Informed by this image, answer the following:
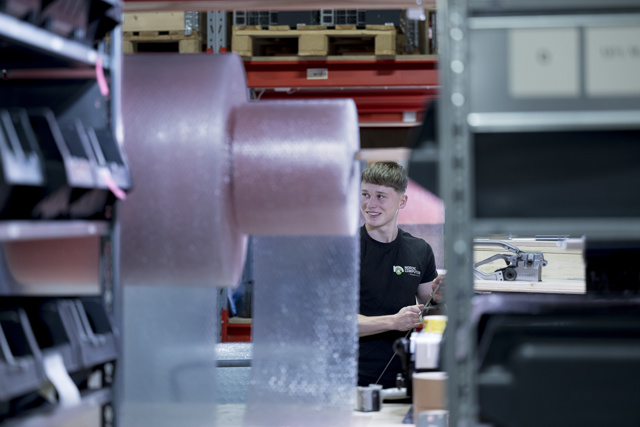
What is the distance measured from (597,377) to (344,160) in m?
0.89

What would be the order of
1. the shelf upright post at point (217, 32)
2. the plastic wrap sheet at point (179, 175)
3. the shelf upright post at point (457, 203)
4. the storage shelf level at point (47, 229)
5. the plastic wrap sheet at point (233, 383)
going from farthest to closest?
1. the shelf upright post at point (217, 32)
2. the plastic wrap sheet at point (233, 383)
3. the plastic wrap sheet at point (179, 175)
4. the shelf upright post at point (457, 203)
5. the storage shelf level at point (47, 229)

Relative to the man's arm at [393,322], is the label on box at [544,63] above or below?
above

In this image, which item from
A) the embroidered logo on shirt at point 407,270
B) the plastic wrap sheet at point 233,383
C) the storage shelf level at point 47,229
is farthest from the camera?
the embroidered logo on shirt at point 407,270

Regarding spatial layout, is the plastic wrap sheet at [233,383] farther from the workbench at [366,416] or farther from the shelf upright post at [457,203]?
the shelf upright post at [457,203]

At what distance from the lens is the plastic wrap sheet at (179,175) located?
214 cm

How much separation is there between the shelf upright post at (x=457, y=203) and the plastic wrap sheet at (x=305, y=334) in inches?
33.2

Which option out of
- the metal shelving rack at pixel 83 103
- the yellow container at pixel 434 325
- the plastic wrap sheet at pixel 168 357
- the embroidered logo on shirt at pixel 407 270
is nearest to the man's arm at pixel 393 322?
the embroidered logo on shirt at pixel 407 270

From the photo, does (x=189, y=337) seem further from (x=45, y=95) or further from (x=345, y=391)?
(x=45, y=95)

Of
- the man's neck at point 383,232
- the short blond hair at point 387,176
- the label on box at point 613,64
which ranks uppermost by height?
the label on box at point 613,64

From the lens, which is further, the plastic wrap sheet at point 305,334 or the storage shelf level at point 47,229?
the plastic wrap sheet at point 305,334

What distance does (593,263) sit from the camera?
8.43 feet

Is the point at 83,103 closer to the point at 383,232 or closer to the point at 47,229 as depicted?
the point at 47,229

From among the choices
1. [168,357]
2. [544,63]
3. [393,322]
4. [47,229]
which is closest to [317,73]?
[393,322]

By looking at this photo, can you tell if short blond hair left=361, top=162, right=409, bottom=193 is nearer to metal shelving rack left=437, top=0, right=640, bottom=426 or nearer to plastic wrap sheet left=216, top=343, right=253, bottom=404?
plastic wrap sheet left=216, top=343, right=253, bottom=404
